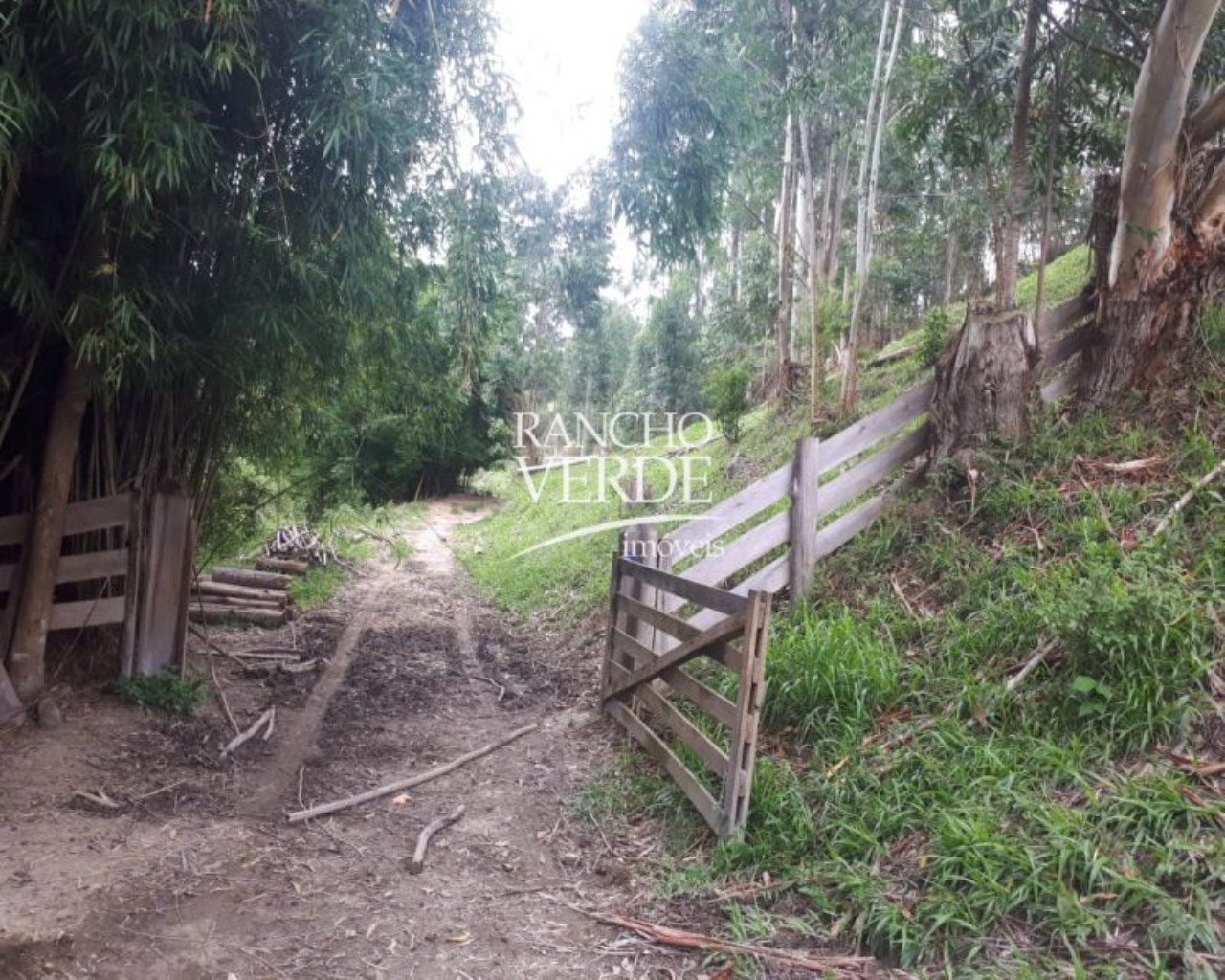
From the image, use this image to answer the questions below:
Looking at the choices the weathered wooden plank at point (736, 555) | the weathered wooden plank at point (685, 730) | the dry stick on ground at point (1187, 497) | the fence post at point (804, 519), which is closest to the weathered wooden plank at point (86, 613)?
the weathered wooden plank at point (685, 730)

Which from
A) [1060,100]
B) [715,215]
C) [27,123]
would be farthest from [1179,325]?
[27,123]

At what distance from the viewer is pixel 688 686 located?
403 centimetres

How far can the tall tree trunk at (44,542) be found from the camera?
4715 millimetres

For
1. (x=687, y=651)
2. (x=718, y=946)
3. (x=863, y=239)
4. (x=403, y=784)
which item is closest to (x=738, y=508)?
(x=687, y=651)

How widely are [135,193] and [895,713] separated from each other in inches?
163

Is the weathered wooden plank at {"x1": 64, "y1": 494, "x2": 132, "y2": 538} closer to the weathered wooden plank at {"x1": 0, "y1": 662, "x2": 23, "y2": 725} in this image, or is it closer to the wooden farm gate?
the wooden farm gate

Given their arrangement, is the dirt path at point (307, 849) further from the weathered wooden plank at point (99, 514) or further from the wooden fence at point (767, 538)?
the weathered wooden plank at point (99, 514)

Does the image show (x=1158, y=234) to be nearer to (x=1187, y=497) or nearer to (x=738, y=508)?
(x=1187, y=497)

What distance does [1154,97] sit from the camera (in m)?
4.95

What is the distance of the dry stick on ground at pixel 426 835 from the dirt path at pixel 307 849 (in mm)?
43

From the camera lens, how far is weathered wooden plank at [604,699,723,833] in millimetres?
3563

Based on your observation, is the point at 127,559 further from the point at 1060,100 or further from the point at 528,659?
the point at 1060,100

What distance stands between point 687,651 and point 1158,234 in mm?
4031

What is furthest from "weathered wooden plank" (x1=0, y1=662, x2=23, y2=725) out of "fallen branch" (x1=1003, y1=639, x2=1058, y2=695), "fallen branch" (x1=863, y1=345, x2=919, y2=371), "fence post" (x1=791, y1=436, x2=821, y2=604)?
"fallen branch" (x1=863, y1=345, x2=919, y2=371)
